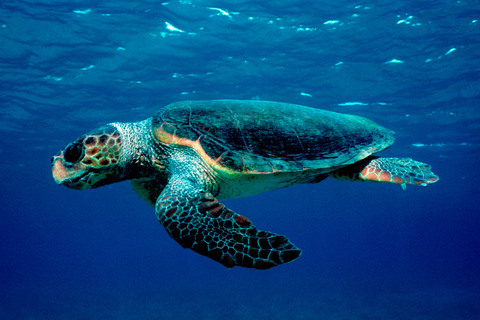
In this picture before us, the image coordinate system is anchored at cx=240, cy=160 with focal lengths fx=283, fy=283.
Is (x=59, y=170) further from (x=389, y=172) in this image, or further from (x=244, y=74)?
(x=244, y=74)

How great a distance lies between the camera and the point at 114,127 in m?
3.75

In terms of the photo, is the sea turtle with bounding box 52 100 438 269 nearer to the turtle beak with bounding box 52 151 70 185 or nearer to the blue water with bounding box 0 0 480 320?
the turtle beak with bounding box 52 151 70 185

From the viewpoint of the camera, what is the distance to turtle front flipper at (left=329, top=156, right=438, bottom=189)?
391 cm

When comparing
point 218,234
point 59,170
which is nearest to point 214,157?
Answer: point 218,234

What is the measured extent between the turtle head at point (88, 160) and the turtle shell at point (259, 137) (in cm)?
56

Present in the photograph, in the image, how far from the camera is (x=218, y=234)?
2566mm

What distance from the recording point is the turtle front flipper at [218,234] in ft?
7.71

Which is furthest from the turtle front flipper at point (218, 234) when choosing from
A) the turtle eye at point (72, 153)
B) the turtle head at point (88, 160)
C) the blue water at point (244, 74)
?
the blue water at point (244, 74)

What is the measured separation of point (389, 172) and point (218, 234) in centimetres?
279

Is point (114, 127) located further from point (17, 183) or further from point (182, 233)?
point (17, 183)

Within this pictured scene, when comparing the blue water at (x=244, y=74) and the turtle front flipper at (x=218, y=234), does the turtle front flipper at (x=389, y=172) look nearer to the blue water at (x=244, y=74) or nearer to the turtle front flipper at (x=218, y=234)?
the turtle front flipper at (x=218, y=234)

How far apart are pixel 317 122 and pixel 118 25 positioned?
9.65 m

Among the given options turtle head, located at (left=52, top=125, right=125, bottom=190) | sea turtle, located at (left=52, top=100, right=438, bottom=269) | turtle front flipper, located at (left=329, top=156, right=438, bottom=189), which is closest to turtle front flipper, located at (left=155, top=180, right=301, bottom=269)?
sea turtle, located at (left=52, top=100, right=438, bottom=269)

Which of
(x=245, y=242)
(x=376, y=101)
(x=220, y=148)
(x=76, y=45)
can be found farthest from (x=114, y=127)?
(x=376, y=101)
